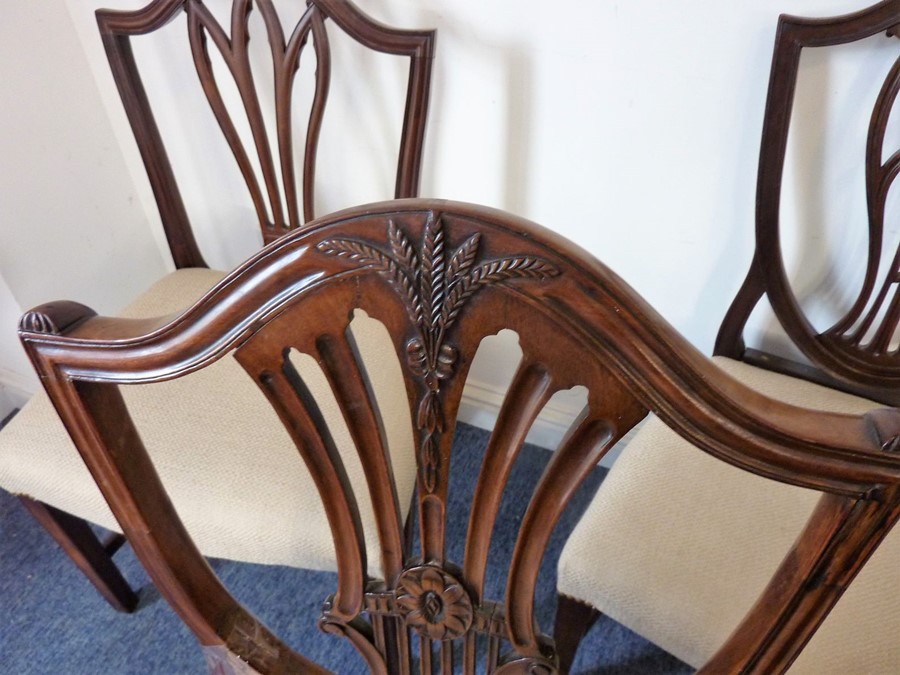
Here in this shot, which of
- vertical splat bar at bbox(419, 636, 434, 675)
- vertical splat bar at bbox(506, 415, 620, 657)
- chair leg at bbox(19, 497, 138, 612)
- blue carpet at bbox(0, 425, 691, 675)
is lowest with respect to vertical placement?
blue carpet at bbox(0, 425, 691, 675)

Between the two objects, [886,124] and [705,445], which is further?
[886,124]

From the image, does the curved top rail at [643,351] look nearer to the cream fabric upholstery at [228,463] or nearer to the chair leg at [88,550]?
the cream fabric upholstery at [228,463]

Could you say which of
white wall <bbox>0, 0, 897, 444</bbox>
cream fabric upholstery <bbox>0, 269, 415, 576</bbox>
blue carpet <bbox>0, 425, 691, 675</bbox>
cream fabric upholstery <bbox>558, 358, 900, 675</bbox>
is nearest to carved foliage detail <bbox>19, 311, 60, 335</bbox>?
cream fabric upholstery <bbox>0, 269, 415, 576</bbox>

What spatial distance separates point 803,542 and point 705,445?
3.3 inches

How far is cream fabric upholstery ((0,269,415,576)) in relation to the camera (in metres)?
0.71

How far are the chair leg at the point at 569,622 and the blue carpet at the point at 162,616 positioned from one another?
231 mm

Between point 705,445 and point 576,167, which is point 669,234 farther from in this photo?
point 705,445

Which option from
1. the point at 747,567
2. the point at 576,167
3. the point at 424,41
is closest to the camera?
the point at 747,567

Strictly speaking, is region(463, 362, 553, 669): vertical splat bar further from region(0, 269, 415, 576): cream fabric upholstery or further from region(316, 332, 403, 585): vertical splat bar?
region(0, 269, 415, 576): cream fabric upholstery

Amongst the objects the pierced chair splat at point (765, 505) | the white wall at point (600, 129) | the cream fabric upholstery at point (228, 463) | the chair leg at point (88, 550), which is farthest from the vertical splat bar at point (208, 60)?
the pierced chair splat at point (765, 505)

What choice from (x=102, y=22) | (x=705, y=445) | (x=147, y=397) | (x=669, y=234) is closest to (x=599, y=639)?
(x=669, y=234)

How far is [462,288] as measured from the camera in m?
0.29

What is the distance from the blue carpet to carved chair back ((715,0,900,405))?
1.56ft

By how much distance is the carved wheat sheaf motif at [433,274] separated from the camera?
0.28 metres
